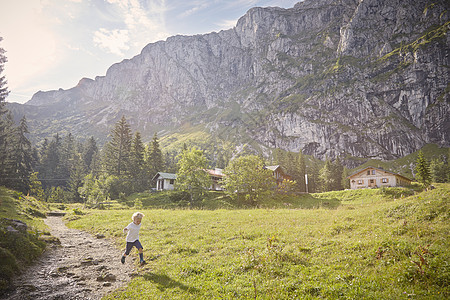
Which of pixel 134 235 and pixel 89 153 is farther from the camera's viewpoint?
pixel 89 153

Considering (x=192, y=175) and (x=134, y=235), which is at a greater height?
(x=192, y=175)

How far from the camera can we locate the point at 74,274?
32.1ft

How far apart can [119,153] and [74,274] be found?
188 feet

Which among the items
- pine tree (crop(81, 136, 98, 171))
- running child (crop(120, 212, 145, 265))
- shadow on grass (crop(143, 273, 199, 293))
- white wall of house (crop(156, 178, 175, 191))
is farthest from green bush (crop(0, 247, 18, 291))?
pine tree (crop(81, 136, 98, 171))

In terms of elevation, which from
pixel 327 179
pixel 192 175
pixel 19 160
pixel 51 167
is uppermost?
pixel 51 167

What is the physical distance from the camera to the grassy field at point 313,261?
6.64 meters

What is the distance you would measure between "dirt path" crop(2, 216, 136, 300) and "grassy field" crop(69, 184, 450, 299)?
2.63ft

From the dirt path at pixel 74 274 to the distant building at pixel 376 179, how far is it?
74.3 metres

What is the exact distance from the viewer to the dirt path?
773 cm

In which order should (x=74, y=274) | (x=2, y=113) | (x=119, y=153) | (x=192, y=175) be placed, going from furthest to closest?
1. (x=119, y=153)
2. (x=192, y=175)
3. (x=2, y=113)
4. (x=74, y=274)

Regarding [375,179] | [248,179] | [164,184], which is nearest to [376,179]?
[375,179]

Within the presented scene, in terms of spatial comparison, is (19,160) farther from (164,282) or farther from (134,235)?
(164,282)

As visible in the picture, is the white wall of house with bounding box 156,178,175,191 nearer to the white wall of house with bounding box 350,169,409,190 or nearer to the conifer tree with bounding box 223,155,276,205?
the conifer tree with bounding box 223,155,276,205

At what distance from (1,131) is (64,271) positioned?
142ft
